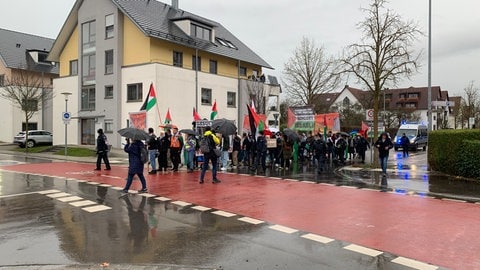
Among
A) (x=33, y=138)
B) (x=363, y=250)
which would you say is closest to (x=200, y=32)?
(x=33, y=138)

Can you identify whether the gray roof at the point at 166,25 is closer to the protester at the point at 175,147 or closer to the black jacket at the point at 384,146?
the protester at the point at 175,147

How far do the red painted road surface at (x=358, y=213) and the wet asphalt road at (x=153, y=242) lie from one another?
0.67m

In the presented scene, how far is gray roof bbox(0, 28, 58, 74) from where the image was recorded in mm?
44938

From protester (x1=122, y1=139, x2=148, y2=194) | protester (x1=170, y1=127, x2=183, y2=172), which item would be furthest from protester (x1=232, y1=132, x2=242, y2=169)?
protester (x1=122, y1=139, x2=148, y2=194)

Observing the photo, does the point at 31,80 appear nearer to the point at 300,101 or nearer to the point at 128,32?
the point at 128,32

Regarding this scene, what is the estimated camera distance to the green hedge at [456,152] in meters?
14.9

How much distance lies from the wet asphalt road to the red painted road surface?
2.21 ft

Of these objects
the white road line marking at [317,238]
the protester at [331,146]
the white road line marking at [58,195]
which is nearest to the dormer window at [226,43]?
the protester at [331,146]

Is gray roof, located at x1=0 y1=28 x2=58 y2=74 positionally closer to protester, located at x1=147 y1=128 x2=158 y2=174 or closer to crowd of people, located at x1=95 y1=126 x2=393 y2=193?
crowd of people, located at x1=95 y1=126 x2=393 y2=193

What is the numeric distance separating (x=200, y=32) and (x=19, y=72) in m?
20.1

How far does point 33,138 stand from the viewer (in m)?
38.7

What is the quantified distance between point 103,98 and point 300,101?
18.5 meters

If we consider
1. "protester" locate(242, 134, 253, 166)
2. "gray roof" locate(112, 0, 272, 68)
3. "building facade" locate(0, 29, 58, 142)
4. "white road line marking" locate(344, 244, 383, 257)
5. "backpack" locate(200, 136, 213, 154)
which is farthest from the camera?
"building facade" locate(0, 29, 58, 142)

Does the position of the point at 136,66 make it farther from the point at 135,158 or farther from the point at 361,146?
the point at 135,158
